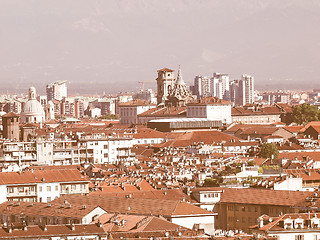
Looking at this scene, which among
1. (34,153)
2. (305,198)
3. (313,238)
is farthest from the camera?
(34,153)

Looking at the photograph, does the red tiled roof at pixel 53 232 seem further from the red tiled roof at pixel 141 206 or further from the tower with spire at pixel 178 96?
the tower with spire at pixel 178 96

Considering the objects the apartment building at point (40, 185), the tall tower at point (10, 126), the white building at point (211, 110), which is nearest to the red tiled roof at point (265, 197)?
the apartment building at point (40, 185)

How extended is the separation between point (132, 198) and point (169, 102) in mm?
121941

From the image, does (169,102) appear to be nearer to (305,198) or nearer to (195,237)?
(305,198)

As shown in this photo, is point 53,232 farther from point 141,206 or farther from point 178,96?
point 178,96

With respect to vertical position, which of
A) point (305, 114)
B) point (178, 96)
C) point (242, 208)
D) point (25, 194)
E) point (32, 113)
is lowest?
point (242, 208)

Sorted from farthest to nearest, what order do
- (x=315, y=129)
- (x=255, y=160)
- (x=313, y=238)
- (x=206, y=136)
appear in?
1. (x=315, y=129)
2. (x=206, y=136)
3. (x=255, y=160)
4. (x=313, y=238)

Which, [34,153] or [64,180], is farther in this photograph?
[34,153]

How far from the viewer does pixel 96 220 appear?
165 feet

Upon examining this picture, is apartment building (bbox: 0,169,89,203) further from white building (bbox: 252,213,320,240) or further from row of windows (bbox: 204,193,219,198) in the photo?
white building (bbox: 252,213,320,240)

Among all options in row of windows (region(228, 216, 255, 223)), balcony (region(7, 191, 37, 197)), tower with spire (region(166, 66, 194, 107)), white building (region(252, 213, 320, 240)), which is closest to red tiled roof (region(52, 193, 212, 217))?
row of windows (region(228, 216, 255, 223))

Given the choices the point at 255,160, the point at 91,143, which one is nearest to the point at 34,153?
the point at 91,143

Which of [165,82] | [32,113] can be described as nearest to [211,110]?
[32,113]

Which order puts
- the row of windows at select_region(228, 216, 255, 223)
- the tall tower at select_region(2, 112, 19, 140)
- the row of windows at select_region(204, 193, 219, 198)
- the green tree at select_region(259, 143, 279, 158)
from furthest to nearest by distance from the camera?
the tall tower at select_region(2, 112, 19, 140) → the green tree at select_region(259, 143, 279, 158) → the row of windows at select_region(204, 193, 219, 198) → the row of windows at select_region(228, 216, 255, 223)
